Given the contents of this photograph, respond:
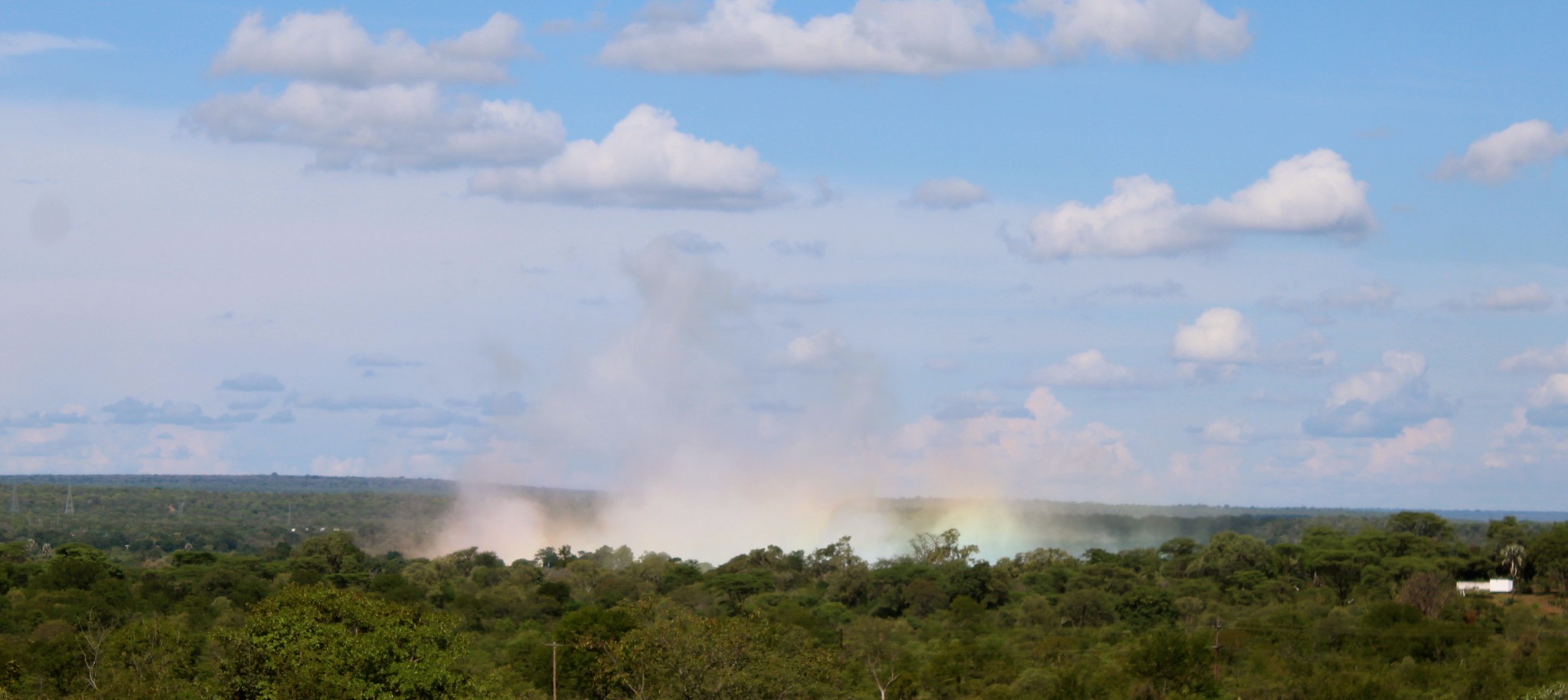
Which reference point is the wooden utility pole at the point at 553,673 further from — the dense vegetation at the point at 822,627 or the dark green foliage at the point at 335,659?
the dark green foliage at the point at 335,659

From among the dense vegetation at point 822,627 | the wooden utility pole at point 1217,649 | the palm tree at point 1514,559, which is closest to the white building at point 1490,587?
the dense vegetation at point 822,627

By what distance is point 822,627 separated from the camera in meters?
134

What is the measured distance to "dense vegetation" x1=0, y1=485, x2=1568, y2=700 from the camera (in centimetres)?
6694

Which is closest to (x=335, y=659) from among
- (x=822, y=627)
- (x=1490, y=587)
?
(x=822, y=627)

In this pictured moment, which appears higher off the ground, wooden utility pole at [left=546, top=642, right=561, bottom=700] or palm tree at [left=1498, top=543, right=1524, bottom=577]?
palm tree at [left=1498, top=543, right=1524, bottom=577]

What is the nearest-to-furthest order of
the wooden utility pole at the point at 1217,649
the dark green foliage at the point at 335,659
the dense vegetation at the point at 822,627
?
1. the dark green foliage at the point at 335,659
2. the dense vegetation at the point at 822,627
3. the wooden utility pole at the point at 1217,649

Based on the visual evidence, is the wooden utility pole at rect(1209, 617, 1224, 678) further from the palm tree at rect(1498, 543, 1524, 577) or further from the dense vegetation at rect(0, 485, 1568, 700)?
the palm tree at rect(1498, 543, 1524, 577)

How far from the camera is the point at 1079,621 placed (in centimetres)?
15138

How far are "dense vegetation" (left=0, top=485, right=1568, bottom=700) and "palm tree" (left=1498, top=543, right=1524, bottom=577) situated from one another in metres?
0.19

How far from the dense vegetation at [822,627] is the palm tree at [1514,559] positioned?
19cm

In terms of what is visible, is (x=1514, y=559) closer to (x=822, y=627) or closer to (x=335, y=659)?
(x=822, y=627)

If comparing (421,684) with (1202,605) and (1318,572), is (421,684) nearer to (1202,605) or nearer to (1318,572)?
(1202,605)

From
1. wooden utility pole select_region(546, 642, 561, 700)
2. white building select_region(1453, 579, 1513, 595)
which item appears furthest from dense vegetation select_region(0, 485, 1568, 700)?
white building select_region(1453, 579, 1513, 595)

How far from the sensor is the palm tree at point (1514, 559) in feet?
578
